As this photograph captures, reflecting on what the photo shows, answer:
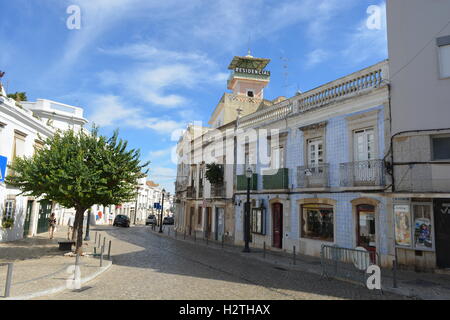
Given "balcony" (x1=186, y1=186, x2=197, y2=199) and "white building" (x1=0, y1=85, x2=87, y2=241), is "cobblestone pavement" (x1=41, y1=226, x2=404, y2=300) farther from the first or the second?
"balcony" (x1=186, y1=186, x2=197, y2=199)

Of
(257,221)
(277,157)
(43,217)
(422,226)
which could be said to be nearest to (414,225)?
(422,226)

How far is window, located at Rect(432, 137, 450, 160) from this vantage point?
10852 millimetres

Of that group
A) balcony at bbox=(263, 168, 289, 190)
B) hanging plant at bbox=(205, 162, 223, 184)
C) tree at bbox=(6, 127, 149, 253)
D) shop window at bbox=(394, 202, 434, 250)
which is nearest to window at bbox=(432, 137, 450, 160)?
shop window at bbox=(394, 202, 434, 250)

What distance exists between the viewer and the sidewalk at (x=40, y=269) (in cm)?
754

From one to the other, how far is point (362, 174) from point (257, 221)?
24.2 feet

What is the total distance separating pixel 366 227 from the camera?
12.9m

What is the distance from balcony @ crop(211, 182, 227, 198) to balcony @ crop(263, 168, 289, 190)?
5.16 m

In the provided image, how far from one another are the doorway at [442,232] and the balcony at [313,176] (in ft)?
14.8

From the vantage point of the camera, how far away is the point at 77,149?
1313 centimetres

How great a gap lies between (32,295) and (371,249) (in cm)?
1118

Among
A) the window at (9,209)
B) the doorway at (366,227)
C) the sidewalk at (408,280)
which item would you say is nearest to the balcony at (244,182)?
the sidewalk at (408,280)

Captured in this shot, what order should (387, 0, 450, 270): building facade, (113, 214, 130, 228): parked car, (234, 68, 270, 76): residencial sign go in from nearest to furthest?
(387, 0, 450, 270): building facade < (234, 68, 270, 76): residencial sign < (113, 214, 130, 228): parked car

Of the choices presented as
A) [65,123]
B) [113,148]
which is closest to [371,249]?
[113,148]

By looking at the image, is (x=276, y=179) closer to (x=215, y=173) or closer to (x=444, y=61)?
(x=215, y=173)
